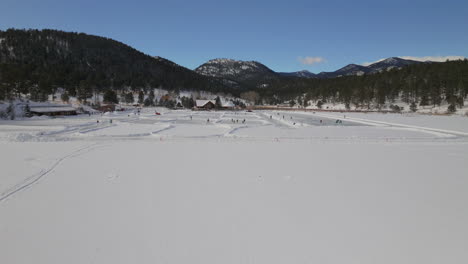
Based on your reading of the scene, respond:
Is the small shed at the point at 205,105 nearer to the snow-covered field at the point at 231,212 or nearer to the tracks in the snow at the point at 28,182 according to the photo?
the tracks in the snow at the point at 28,182

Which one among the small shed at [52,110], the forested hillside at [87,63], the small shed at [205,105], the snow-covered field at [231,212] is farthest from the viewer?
the forested hillside at [87,63]

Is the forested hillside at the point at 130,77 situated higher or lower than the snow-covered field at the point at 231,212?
higher

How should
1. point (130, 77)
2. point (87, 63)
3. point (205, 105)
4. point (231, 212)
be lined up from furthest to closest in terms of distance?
1. point (87, 63)
2. point (130, 77)
3. point (205, 105)
4. point (231, 212)

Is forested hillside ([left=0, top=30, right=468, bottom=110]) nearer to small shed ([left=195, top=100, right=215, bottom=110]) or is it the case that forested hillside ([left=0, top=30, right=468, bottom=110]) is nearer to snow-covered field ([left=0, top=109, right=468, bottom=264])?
small shed ([left=195, top=100, right=215, bottom=110])

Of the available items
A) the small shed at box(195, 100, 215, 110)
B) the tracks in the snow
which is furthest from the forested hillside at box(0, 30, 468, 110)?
the tracks in the snow

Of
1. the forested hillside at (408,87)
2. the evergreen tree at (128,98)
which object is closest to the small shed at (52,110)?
the evergreen tree at (128,98)

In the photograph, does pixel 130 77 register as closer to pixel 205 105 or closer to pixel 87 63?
pixel 87 63

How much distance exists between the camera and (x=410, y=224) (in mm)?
5809

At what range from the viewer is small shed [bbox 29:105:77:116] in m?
45.5

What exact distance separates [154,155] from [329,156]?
9.65 meters

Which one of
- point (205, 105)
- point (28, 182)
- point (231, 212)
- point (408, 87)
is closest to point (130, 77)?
point (205, 105)

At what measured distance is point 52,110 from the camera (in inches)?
1864

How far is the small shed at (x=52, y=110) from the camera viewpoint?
45.5m

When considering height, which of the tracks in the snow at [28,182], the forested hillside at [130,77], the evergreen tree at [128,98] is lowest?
the tracks in the snow at [28,182]
